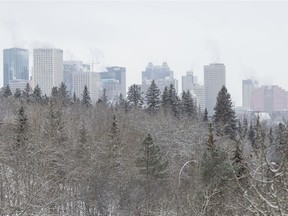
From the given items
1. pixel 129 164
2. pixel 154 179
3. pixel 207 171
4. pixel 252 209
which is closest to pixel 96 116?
→ pixel 129 164

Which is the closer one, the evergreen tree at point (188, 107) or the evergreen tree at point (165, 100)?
the evergreen tree at point (165, 100)

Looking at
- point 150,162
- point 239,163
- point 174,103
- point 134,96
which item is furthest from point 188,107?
point 239,163

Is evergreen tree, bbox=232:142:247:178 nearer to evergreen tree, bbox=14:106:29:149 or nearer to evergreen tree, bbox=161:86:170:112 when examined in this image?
evergreen tree, bbox=14:106:29:149

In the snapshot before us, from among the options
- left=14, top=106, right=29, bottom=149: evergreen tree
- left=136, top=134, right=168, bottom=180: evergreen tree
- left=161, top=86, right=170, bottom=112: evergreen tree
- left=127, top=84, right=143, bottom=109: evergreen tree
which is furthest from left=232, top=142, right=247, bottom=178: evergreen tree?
left=127, top=84, right=143, bottom=109: evergreen tree

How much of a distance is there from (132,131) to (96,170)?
41.6 ft

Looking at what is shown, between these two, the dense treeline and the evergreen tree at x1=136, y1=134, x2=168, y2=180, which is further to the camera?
the evergreen tree at x1=136, y1=134, x2=168, y2=180

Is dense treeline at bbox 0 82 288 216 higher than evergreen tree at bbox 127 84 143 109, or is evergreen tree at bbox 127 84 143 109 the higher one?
evergreen tree at bbox 127 84 143 109

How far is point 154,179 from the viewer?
29.1 meters

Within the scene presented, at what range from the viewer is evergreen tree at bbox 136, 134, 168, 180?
2870cm

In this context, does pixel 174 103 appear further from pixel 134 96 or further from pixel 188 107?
pixel 134 96

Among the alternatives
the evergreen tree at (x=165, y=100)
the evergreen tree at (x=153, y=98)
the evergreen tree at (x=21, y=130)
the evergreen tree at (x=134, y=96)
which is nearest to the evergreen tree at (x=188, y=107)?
the evergreen tree at (x=165, y=100)

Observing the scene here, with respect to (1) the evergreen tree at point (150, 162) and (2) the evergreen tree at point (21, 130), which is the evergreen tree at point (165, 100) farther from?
(1) the evergreen tree at point (150, 162)

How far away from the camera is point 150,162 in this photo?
28719 millimetres

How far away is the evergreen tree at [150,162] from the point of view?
94.2ft
